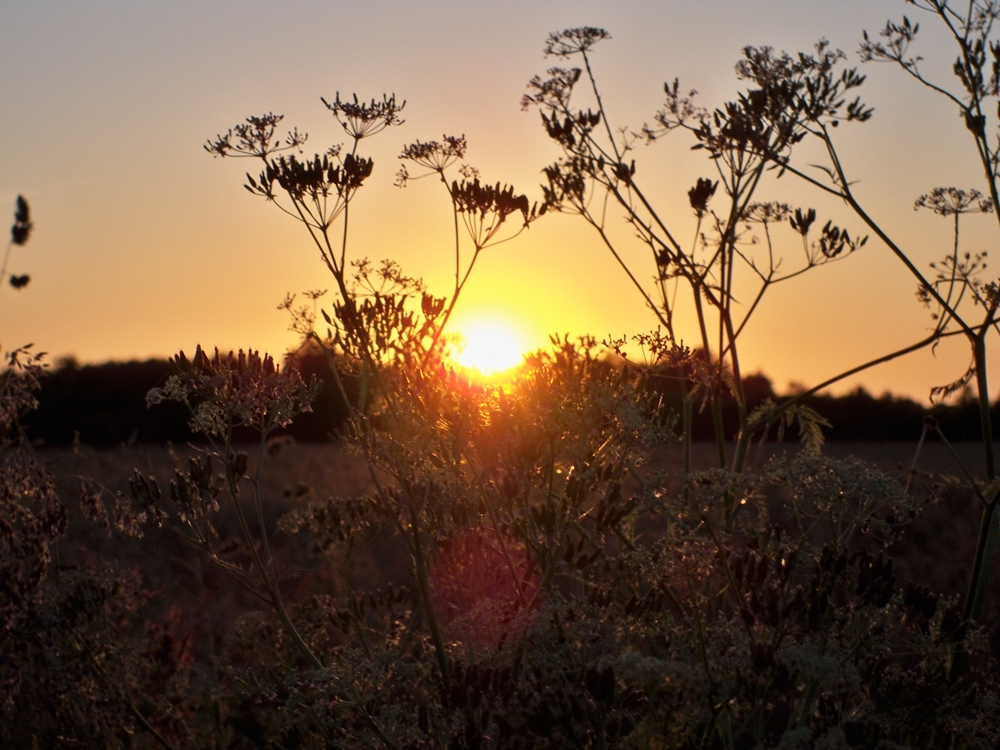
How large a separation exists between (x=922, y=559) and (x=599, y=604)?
9794 mm

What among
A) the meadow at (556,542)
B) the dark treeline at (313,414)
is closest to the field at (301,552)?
the meadow at (556,542)

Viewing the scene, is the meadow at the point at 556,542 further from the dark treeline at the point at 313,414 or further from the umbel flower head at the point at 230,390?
the dark treeline at the point at 313,414

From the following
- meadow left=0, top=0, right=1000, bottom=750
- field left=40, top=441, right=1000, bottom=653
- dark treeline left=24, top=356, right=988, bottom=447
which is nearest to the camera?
meadow left=0, top=0, right=1000, bottom=750

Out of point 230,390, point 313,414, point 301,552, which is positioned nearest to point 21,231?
point 230,390

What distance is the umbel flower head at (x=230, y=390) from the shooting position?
3752 millimetres

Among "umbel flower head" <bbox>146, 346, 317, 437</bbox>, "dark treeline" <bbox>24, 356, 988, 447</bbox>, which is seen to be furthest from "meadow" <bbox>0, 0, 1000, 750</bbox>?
"dark treeline" <bbox>24, 356, 988, 447</bbox>

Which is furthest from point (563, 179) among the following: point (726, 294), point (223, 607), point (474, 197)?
point (223, 607)

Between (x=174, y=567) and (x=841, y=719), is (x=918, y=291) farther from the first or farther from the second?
(x=174, y=567)

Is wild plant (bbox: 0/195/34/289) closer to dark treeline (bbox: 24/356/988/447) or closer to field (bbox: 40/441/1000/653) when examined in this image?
field (bbox: 40/441/1000/653)

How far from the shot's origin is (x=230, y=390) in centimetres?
381

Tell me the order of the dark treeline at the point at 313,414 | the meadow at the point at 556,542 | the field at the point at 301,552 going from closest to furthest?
1. the meadow at the point at 556,542
2. the field at the point at 301,552
3. the dark treeline at the point at 313,414

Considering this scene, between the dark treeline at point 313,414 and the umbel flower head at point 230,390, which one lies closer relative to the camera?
the umbel flower head at point 230,390

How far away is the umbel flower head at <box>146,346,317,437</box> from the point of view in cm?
375

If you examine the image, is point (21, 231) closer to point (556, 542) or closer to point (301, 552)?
point (556, 542)
